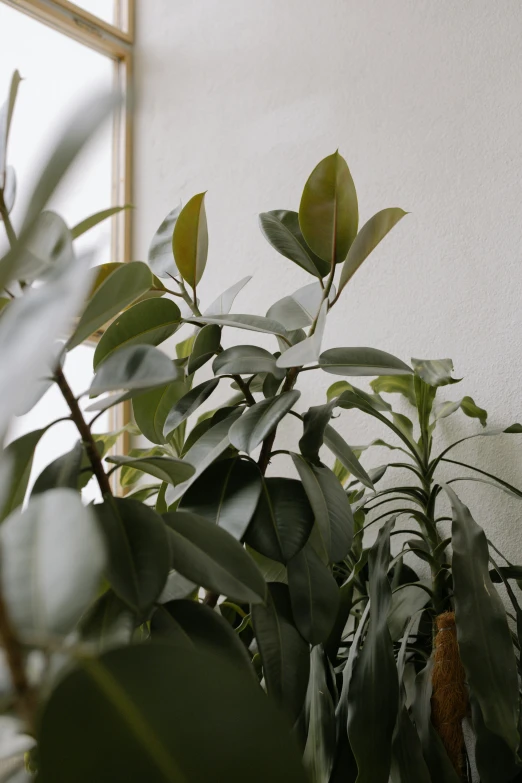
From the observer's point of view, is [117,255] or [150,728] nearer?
[150,728]

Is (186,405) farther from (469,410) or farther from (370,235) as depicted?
(469,410)

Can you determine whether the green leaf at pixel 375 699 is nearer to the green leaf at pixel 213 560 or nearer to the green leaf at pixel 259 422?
the green leaf at pixel 259 422

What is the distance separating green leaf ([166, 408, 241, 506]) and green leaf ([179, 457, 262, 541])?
A: 10mm

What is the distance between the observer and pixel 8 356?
224mm

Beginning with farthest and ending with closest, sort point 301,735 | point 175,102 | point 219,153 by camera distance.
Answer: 1. point 175,102
2. point 219,153
3. point 301,735

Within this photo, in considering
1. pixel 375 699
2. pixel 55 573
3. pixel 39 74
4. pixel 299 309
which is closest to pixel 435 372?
pixel 299 309

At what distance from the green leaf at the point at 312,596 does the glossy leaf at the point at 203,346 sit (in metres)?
0.31

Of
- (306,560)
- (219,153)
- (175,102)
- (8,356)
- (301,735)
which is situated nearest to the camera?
(8,356)

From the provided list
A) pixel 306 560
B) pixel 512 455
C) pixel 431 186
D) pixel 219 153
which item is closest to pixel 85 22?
pixel 219 153

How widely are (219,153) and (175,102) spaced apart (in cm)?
38

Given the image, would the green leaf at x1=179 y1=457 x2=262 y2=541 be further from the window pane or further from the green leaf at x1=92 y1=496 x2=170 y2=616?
the window pane

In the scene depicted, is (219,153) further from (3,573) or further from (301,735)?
(3,573)

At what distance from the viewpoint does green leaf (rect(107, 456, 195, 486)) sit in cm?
77

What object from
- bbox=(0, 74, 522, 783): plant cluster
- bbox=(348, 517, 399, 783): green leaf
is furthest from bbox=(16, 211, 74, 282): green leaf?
bbox=(348, 517, 399, 783): green leaf
